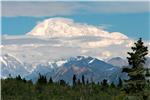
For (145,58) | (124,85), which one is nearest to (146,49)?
(145,58)

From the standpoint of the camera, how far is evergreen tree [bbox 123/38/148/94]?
53.7 m

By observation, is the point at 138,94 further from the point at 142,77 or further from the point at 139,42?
the point at 139,42

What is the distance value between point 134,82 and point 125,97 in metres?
1.70

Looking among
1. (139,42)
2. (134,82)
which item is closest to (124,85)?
(134,82)

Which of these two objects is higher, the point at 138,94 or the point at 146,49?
the point at 146,49

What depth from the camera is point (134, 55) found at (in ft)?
178

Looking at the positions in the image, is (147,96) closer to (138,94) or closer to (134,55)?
(138,94)

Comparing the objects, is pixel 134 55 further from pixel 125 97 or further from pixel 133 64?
pixel 125 97

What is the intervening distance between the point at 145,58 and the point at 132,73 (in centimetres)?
238

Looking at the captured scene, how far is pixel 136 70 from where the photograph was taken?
5344cm

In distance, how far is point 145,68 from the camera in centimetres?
5391

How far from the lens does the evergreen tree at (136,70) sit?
5369cm

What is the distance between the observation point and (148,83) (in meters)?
52.9

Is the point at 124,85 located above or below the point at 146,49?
below
